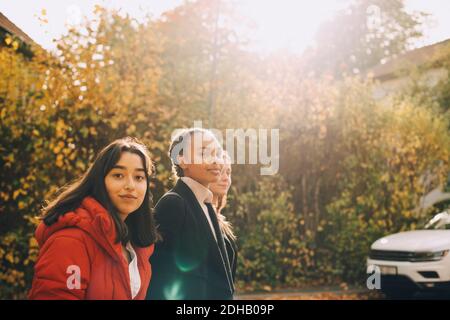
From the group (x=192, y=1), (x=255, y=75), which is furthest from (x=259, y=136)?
(x=192, y=1)

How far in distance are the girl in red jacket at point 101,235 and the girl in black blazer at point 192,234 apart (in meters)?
0.35

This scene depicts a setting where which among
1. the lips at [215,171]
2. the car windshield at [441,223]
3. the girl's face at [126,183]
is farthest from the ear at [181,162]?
the car windshield at [441,223]

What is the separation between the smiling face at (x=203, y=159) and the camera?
110 inches

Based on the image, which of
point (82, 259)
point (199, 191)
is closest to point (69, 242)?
point (82, 259)

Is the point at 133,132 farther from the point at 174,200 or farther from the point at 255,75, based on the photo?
the point at 174,200

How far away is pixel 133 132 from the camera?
7.91m

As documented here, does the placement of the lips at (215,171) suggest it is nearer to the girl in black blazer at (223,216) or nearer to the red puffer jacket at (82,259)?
the girl in black blazer at (223,216)

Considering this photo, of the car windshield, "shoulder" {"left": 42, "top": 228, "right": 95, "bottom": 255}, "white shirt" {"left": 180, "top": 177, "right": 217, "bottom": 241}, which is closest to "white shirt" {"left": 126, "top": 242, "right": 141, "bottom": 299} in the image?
"shoulder" {"left": 42, "top": 228, "right": 95, "bottom": 255}

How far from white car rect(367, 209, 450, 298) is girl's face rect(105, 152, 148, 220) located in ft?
24.1

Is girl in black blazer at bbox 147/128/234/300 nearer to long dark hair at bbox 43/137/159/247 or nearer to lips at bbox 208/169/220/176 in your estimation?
lips at bbox 208/169/220/176

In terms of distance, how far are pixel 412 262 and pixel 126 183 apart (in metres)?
7.49

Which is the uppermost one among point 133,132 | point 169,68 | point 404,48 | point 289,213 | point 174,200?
point 404,48

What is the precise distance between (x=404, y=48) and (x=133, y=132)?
36.5m

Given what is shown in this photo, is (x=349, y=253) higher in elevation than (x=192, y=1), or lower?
lower
